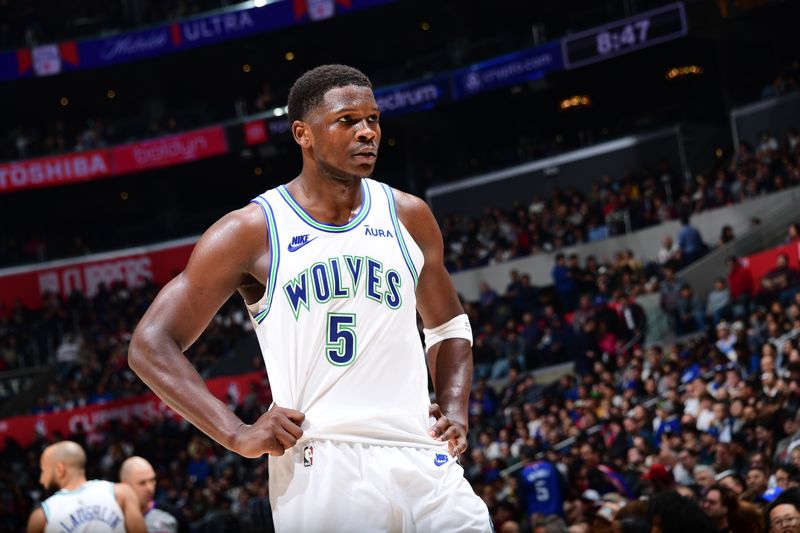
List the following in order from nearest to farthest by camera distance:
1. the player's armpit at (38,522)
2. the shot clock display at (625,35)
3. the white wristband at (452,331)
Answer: the white wristband at (452,331) < the player's armpit at (38,522) < the shot clock display at (625,35)

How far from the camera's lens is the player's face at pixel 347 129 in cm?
347

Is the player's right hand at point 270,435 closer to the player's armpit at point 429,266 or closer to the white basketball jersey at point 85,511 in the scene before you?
the player's armpit at point 429,266

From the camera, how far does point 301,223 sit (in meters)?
3.51

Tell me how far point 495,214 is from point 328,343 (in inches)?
893

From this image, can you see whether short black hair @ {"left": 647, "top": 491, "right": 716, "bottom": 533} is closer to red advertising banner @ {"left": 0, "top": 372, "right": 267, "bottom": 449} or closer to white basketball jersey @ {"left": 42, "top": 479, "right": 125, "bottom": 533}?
white basketball jersey @ {"left": 42, "top": 479, "right": 125, "bottom": 533}

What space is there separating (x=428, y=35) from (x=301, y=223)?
96.3 feet

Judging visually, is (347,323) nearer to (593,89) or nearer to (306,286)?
(306,286)

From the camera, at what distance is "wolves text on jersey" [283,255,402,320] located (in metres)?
3.39

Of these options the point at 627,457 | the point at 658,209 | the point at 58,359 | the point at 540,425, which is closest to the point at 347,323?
the point at 627,457

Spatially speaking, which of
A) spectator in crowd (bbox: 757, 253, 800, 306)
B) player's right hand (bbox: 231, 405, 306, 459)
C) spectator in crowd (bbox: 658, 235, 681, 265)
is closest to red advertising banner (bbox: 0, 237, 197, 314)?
spectator in crowd (bbox: 658, 235, 681, 265)

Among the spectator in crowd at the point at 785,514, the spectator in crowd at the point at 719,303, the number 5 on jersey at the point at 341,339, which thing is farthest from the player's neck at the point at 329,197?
the spectator in crowd at the point at 719,303

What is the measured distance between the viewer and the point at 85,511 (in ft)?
21.6

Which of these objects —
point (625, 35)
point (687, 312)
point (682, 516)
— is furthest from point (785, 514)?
point (625, 35)

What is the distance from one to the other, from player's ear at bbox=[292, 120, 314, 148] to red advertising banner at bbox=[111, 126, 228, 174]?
87.3 ft
